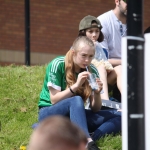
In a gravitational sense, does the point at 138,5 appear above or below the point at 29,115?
above

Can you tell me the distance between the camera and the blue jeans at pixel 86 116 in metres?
5.48

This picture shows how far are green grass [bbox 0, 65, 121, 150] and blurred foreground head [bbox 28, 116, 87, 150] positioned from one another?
3.58 m

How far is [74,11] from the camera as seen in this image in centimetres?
1284

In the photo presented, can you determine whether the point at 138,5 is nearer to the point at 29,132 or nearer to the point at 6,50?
the point at 29,132

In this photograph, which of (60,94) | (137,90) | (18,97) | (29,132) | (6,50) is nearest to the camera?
(137,90)

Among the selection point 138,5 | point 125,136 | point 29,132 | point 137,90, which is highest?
point 138,5

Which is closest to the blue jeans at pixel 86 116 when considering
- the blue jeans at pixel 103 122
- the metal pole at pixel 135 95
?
the blue jeans at pixel 103 122

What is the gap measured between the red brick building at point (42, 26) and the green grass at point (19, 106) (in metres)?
3.41

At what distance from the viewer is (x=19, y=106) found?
7016 millimetres

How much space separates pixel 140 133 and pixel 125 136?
0.34 feet

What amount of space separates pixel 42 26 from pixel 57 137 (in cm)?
1052

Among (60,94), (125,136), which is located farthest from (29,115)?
(125,136)

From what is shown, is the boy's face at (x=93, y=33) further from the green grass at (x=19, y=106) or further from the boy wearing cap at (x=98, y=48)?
the green grass at (x=19, y=106)

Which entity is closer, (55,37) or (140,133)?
(140,133)
